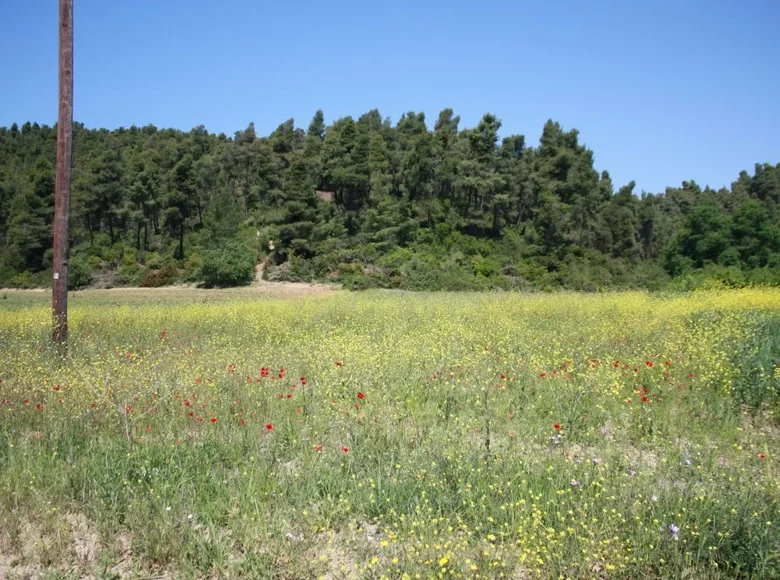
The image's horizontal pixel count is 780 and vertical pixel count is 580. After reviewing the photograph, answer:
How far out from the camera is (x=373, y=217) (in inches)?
1956

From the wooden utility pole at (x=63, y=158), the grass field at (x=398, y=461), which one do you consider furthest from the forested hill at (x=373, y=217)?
the grass field at (x=398, y=461)

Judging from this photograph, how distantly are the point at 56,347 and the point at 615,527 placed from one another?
1009 cm

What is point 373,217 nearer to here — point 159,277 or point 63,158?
point 159,277

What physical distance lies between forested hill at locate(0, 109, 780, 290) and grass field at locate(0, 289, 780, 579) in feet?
104

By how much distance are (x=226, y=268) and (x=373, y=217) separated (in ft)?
47.5

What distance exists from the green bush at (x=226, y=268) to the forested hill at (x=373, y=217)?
0.13 m

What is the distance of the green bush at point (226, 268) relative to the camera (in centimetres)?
4384

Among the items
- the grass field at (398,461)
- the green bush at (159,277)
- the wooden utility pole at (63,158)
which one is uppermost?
the wooden utility pole at (63,158)

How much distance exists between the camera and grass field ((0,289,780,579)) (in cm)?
371

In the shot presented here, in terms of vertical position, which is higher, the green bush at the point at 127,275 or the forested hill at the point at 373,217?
the forested hill at the point at 373,217

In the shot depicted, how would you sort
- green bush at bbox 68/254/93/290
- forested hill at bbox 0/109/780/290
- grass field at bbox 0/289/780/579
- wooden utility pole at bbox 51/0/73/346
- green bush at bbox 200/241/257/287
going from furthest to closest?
forested hill at bbox 0/109/780/290, green bush at bbox 68/254/93/290, green bush at bbox 200/241/257/287, wooden utility pole at bbox 51/0/73/346, grass field at bbox 0/289/780/579

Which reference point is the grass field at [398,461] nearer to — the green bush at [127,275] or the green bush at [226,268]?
the green bush at [226,268]

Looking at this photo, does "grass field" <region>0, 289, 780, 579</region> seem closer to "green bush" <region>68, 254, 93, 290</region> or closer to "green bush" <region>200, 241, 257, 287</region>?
"green bush" <region>200, 241, 257, 287</region>

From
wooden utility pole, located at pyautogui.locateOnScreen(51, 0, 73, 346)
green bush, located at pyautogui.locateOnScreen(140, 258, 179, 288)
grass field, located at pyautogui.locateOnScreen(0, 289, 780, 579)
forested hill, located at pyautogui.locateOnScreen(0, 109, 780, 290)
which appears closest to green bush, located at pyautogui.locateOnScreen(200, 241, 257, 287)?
forested hill, located at pyautogui.locateOnScreen(0, 109, 780, 290)
